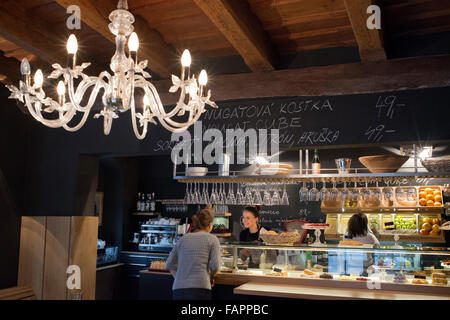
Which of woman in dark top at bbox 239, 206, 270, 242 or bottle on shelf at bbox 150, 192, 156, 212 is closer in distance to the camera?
woman in dark top at bbox 239, 206, 270, 242

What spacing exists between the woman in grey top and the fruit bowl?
7.43ft

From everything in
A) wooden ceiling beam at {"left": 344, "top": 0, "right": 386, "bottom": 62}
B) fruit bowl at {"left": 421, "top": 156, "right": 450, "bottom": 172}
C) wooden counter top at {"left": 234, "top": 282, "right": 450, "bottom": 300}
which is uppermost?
wooden ceiling beam at {"left": 344, "top": 0, "right": 386, "bottom": 62}

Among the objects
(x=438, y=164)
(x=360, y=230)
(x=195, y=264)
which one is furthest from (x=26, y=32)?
(x=360, y=230)

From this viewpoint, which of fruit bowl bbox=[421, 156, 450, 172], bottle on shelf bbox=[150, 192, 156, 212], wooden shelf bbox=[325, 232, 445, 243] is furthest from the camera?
bottle on shelf bbox=[150, 192, 156, 212]

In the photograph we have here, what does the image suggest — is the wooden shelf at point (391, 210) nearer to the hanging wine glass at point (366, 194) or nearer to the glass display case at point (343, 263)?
the hanging wine glass at point (366, 194)

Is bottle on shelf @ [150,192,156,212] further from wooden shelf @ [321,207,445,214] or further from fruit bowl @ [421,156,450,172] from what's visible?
fruit bowl @ [421,156,450,172]

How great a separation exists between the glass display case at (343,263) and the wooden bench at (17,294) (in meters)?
2.65

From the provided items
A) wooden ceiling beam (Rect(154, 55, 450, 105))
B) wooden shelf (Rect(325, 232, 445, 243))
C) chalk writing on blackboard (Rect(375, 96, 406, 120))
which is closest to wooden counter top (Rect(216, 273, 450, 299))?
chalk writing on blackboard (Rect(375, 96, 406, 120))

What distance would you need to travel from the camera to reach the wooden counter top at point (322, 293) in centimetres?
350

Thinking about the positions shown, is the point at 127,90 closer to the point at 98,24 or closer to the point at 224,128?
the point at 98,24

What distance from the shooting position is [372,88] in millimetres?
4250

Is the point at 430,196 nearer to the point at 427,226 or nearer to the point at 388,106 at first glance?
the point at 427,226

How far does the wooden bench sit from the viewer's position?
4.90m

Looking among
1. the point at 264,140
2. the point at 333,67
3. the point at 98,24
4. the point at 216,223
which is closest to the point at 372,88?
the point at 333,67
